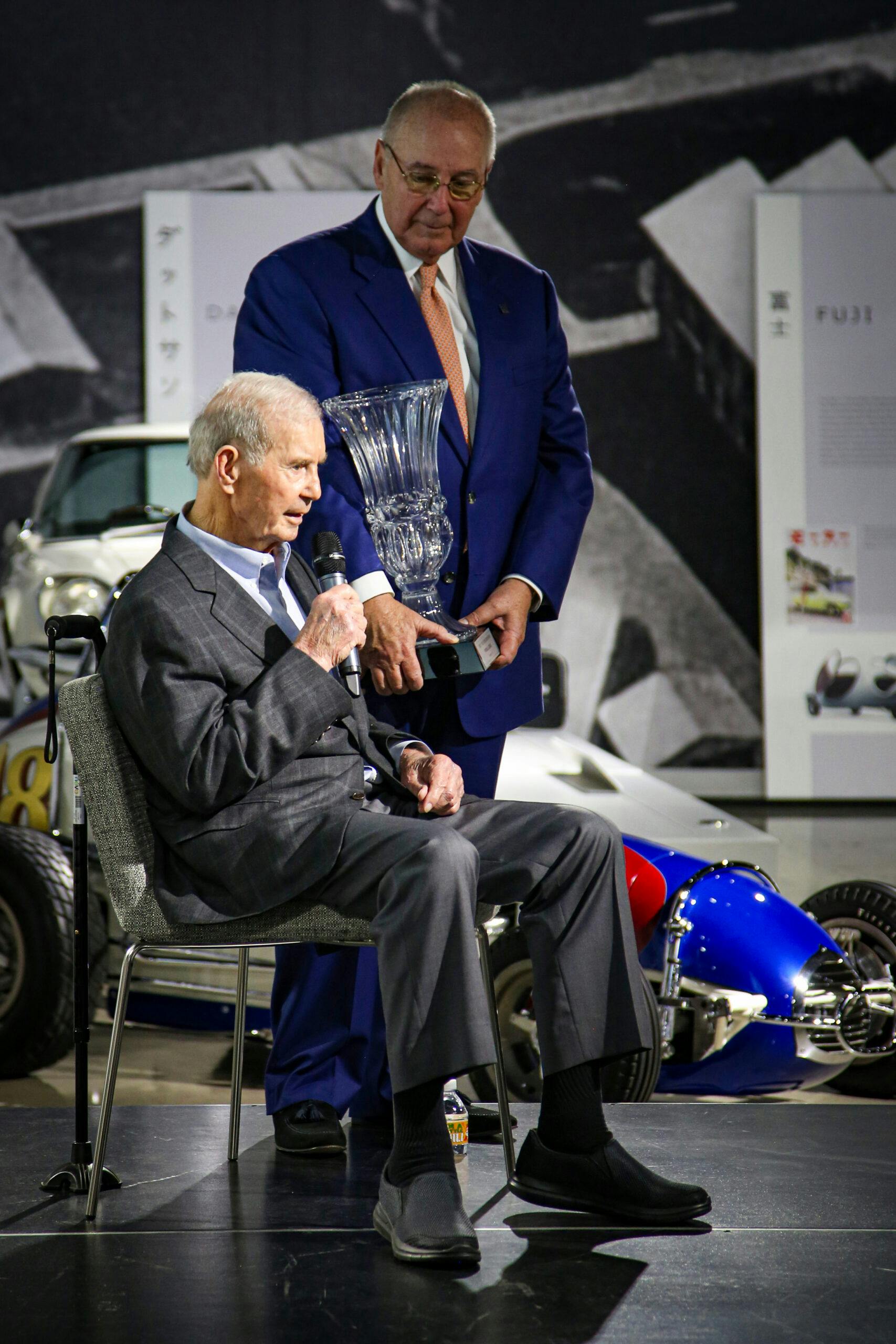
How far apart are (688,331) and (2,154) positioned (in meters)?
3.81

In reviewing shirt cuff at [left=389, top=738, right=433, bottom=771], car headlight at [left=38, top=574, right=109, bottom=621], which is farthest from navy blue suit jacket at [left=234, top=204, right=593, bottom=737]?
car headlight at [left=38, top=574, right=109, bottom=621]

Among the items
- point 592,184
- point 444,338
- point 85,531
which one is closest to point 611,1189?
point 444,338

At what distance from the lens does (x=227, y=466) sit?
6.63ft

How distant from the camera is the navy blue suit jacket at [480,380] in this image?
8.11ft

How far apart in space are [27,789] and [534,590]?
1.90m

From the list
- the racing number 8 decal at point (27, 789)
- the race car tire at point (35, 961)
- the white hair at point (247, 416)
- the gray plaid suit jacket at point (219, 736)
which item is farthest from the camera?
the racing number 8 decal at point (27, 789)

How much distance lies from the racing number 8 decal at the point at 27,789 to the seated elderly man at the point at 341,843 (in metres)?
1.92

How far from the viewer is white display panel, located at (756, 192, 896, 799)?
24.6 ft

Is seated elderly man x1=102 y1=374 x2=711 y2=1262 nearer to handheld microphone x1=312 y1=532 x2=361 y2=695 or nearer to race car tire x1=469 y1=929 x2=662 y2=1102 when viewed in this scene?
handheld microphone x1=312 y1=532 x2=361 y2=695

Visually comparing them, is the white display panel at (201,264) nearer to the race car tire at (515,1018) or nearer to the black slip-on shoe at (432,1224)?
the race car tire at (515,1018)

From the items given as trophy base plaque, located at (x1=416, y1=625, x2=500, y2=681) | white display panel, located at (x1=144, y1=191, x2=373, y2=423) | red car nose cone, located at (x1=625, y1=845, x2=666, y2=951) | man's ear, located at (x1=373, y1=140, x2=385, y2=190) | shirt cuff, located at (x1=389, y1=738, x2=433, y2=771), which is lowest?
red car nose cone, located at (x1=625, y1=845, x2=666, y2=951)

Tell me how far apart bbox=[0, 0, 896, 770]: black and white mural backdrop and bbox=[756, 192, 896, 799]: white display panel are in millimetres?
422

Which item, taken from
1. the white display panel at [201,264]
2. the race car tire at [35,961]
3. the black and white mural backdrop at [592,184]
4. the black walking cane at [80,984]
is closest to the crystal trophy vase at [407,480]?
the black walking cane at [80,984]

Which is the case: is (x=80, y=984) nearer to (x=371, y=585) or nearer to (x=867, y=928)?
(x=371, y=585)
